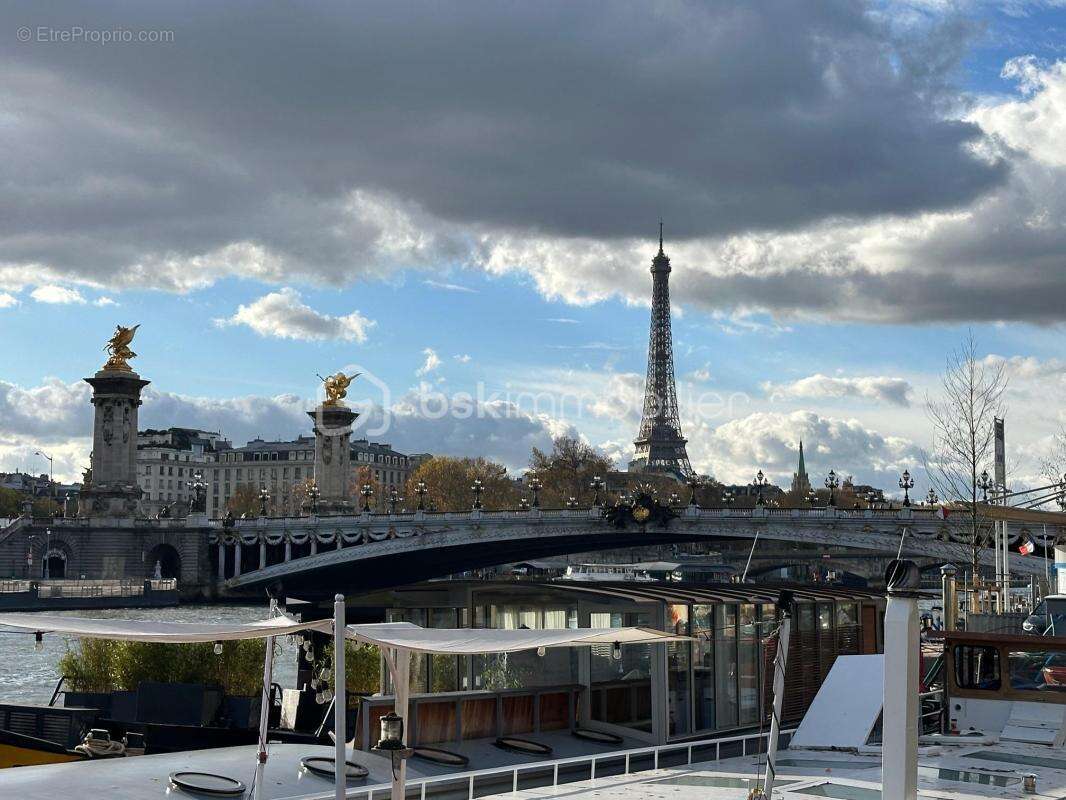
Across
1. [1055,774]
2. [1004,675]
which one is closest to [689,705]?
[1004,675]

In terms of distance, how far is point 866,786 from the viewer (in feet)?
36.3

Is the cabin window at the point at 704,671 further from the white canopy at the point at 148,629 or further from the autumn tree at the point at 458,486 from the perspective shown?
the autumn tree at the point at 458,486

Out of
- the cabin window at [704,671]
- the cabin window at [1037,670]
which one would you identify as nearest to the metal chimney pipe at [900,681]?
the cabin window at [1037,670]

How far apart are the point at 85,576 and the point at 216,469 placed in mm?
95580

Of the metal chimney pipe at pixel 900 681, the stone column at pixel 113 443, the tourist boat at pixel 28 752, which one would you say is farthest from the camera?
the stone column at pixel 113 443

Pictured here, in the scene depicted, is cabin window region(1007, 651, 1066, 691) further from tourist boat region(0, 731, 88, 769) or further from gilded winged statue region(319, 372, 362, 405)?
gilded winged statue region(319, 372, 362, 405)

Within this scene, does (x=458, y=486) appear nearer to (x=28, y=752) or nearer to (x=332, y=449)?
(x=332, y=449)

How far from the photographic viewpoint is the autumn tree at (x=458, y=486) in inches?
4695

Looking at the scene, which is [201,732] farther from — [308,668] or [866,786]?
[866,786]

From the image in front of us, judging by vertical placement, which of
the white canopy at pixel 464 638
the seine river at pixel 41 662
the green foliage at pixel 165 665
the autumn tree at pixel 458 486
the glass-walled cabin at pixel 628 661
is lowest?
the seine river at pixel 41 662

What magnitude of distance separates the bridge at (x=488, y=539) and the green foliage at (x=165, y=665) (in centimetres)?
3225

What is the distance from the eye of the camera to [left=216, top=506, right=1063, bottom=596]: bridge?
61594 mm

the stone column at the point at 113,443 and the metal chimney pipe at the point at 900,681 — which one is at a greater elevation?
the stone column at the point at 113,443

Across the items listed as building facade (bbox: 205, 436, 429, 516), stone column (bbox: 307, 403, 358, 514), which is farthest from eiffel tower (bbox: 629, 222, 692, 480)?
stone column (bbox: 307, 403, 358, 514)
